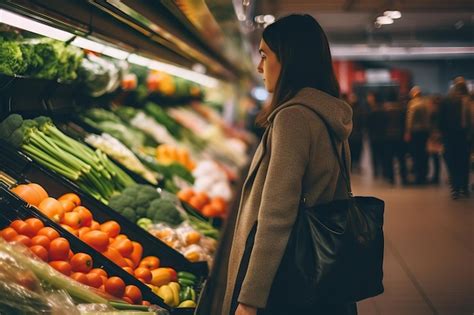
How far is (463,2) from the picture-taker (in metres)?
9.82

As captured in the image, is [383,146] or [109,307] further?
[383,146]

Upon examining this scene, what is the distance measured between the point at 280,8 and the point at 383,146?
316 cm

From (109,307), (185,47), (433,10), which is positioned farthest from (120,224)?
(433,10)

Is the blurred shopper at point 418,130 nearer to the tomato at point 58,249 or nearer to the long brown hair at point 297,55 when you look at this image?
the long brown hair at point 297,55

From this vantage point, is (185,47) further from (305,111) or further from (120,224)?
(305,111)

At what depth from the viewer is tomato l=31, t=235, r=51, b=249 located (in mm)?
2912

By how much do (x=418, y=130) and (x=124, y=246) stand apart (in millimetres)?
6744

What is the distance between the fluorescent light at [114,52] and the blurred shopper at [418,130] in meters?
4.27

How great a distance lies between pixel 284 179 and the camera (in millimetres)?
2322

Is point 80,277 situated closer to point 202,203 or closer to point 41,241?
point 41,241

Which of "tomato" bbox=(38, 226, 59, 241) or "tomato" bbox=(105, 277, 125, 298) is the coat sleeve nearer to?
"tomato" bbox=(105, 277, 125, 298)

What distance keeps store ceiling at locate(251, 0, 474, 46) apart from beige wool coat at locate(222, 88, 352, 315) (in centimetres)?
429

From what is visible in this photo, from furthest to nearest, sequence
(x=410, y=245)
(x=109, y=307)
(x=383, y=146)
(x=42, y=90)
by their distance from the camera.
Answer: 1. (x=383, y=146)
2. (x=410, y=245)
3. (x=42, y=90)
4. (x=109, y=307)

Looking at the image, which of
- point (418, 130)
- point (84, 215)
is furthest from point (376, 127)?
point (84, 215)
